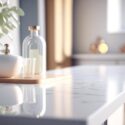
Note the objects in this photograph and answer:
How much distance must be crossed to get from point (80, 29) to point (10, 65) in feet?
11.8

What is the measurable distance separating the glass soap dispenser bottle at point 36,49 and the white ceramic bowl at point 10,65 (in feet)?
0.38

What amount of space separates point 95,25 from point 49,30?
33.4 inches

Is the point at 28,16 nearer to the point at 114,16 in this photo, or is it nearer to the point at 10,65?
the point at 114,16

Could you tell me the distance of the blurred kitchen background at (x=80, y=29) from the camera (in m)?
4.14

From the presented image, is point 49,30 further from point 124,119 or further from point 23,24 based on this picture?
point 124,119

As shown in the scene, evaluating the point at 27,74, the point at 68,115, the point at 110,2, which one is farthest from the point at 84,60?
the point at 68,115

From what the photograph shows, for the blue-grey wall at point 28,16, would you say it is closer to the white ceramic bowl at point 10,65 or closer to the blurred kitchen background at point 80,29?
the blurred kitchen background at point 80,29

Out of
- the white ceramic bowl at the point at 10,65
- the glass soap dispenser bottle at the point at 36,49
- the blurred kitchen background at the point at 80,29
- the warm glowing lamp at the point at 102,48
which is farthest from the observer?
the warm glowing lamp at the point at 102,48

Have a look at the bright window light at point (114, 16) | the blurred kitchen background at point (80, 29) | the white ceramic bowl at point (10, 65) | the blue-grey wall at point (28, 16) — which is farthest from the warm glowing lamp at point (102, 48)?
the white ceramic bowl at point (10, 65)

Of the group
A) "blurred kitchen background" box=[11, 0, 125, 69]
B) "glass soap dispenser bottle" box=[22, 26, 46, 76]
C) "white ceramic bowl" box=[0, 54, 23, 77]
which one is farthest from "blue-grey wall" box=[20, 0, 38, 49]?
"white ceramic bowl" box=[0, 54, 23, 77]

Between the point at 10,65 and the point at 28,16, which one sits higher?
the point at 28,16

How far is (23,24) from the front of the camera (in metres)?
3.94

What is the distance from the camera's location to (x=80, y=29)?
188 inches

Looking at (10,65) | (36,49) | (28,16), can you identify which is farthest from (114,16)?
(10,65)
